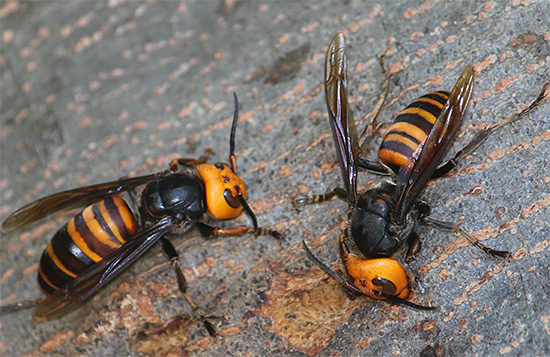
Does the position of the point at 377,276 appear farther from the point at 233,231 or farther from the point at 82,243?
the point at 82,243

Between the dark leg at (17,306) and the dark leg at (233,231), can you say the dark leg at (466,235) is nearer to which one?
the dark leg at (233,231)

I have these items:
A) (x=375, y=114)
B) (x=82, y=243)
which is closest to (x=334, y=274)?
(x=375, y=114)

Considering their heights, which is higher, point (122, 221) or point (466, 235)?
point (122, 221)

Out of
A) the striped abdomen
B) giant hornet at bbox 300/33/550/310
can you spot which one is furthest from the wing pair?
the striped abdomen

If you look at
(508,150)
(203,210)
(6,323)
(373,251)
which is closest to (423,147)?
(508,150)

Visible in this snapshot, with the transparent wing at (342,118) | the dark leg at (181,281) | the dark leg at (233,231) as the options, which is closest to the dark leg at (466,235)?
the transparent wing at (342,118)

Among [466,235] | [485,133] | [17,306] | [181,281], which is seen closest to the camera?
[466,235]

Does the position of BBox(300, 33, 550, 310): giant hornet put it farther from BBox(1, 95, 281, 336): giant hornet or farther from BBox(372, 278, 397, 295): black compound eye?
BBox(1, 95, 281, 336): giant hornet
